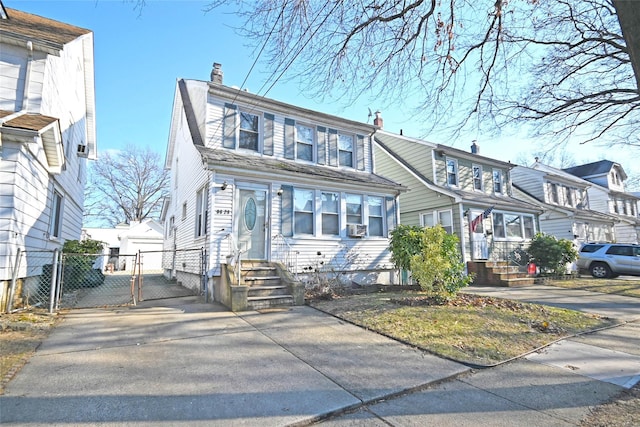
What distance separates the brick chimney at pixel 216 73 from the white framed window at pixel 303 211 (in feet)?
18.5

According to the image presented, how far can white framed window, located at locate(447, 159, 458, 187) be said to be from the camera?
1572cm

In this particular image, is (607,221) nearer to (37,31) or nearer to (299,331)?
(299,331)

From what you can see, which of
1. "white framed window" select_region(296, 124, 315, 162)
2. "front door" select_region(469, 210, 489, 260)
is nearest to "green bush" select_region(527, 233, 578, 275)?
"front door" select_region(469, 210, 489, 260)

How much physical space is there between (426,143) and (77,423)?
15688 mm

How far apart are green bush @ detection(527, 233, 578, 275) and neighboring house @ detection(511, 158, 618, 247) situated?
5797 mm

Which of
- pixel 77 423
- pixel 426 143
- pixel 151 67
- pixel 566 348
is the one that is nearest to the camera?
pixel 77 423

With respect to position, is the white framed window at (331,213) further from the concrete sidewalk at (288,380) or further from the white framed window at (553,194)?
the white framed window at (553,194)

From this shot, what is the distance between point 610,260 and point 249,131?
55.0 ft

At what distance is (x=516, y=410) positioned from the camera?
9.53ft

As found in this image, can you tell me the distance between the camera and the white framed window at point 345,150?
39.8ft

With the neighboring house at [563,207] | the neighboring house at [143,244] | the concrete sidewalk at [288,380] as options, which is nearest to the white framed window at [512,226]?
the neighboring house at [563,207]

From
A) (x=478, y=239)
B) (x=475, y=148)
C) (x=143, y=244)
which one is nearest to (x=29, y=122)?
(x=478, y=239)

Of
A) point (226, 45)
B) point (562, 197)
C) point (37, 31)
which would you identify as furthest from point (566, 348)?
point (562, 197)

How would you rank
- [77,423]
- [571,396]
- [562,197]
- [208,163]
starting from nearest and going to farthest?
[77,423]
[571,396]
[208,163]
[562,197]
